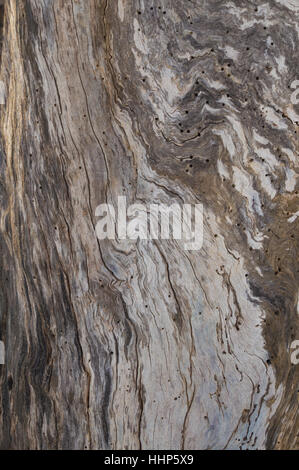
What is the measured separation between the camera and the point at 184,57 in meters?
1.25

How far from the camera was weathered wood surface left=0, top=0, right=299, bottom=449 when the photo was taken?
4.08 feet

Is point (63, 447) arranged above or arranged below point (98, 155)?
below

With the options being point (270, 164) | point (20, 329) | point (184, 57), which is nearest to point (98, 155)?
point (184, 57)

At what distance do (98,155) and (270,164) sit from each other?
0.43 metres

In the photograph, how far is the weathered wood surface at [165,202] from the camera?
1.24 metres

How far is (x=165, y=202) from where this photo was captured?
129 cm

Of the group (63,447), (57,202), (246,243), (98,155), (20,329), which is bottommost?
(63,447)

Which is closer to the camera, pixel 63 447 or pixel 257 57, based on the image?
pixel 257 57

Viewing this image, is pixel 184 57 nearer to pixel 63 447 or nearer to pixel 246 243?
pixel 246 243

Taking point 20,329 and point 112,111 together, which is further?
point 20,329

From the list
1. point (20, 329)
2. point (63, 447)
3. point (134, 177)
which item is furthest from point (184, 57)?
point (63, 447)

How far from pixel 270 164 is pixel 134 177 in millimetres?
341

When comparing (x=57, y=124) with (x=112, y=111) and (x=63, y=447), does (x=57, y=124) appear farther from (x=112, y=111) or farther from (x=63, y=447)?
(x=63, y=447)

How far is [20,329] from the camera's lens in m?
1.42
